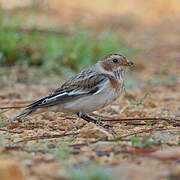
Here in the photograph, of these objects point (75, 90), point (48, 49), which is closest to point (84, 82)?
point (75, 90)

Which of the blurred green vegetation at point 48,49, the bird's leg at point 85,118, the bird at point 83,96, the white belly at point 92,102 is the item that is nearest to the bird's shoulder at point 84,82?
the bird at point 83,96

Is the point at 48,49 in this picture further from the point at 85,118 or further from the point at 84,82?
the point at 85,118

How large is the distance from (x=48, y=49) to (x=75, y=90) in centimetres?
326

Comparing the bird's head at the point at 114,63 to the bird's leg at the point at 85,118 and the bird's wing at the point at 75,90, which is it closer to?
the bird's wing at the point at 75,90

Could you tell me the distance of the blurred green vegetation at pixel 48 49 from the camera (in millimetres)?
7570

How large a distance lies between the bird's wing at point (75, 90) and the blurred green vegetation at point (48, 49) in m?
2.62

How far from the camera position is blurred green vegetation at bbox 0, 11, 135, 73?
7.57m

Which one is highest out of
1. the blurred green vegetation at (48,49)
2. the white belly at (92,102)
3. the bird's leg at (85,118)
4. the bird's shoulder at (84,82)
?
the blurred green vegetation at (48,49)

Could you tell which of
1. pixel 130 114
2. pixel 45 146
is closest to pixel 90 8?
pixel 130 114

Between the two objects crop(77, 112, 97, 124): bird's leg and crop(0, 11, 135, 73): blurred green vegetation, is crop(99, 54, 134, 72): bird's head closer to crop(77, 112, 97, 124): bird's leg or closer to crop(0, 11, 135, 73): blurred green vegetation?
crop(77, 112, 97, 124): bird's leg

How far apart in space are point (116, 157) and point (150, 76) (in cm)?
556

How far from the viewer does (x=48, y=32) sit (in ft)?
30.7

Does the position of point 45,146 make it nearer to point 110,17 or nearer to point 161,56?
point 161,56

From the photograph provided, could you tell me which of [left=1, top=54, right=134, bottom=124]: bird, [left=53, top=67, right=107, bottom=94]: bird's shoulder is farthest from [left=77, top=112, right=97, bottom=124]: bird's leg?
[left=53, top=67, right=107, bottom=94]: bird's shoulder
